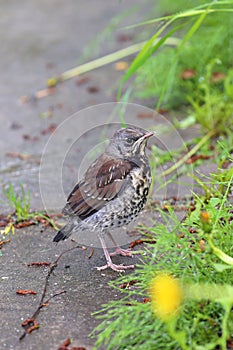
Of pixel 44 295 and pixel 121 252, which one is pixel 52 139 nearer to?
pixel 121 252

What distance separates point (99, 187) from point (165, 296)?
126 centimetres

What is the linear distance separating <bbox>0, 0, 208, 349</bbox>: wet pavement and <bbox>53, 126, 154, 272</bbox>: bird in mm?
265

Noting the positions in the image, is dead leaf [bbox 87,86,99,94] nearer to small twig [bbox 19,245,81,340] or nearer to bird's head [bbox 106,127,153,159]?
bird's head [bbox 106,127,153,159]

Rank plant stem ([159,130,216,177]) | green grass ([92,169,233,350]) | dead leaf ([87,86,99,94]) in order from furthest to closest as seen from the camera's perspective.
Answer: dead leaf ([87,86,99,94]) < plant stem ([159,130,216,177]) < green grass ([92,169,233,350])

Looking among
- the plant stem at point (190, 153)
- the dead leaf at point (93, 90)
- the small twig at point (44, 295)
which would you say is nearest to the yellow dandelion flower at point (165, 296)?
the small twig at point (44, 295)

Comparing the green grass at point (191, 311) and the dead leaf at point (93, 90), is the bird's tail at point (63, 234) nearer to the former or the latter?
the green grass at point (191, 311)

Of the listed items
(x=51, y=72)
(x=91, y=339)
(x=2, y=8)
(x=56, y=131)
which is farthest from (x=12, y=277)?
(x=2, y=8)

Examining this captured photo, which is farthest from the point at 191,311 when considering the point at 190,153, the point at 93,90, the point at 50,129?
the point at 93,90

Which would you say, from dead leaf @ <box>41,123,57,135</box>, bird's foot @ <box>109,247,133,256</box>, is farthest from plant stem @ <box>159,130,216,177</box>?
dead leaf @ <box>41,123,57,135</box>

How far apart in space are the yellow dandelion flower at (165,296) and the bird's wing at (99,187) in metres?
1.00

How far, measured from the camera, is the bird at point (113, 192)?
436 centimetres

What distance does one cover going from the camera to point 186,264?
350 cm

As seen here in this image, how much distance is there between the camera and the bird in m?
4.36

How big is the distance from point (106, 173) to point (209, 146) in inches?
71.2
